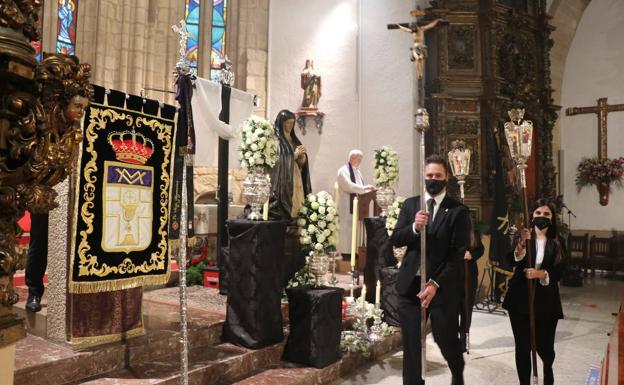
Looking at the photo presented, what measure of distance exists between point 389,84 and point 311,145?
1889 mm

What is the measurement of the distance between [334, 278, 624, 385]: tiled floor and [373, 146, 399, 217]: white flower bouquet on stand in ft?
6.44

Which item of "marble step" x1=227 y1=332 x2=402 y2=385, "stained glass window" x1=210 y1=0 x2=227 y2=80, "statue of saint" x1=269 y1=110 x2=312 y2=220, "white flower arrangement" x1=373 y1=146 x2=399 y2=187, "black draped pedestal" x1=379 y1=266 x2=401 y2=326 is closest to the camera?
"marble step" x1=227 y1=332 x2=402 y2=385

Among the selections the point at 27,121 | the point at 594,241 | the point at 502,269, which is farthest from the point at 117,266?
the point at 594,241

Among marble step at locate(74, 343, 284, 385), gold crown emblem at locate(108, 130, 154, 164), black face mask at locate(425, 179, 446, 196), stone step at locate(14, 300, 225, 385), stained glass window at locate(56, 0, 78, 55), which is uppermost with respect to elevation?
stained glass window at locate(56, 0, 78, 55)

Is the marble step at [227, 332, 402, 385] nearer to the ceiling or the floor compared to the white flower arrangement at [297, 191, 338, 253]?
nearer to the floor

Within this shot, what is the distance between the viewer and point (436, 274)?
3.24 m

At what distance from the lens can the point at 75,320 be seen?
330cm

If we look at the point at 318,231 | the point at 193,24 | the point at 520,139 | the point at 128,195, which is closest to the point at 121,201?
the point at 128,195

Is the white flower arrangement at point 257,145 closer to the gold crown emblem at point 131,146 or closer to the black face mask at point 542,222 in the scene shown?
the gold crown emblem at point 131,146

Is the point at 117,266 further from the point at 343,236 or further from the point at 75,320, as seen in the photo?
the point at 343,236

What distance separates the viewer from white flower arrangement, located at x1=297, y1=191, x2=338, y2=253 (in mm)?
4473

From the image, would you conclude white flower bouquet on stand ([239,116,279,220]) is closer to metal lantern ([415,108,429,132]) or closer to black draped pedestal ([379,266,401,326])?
metal lantern ([415,108,429,132])

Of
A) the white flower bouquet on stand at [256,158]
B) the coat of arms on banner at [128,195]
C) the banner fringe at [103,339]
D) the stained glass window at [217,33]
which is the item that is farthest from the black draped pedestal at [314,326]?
the stained glass window at [217,33]

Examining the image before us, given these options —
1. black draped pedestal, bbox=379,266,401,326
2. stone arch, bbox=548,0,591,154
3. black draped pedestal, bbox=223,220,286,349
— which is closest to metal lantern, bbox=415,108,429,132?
black draped pedestal, bbox=223,220,286,349
